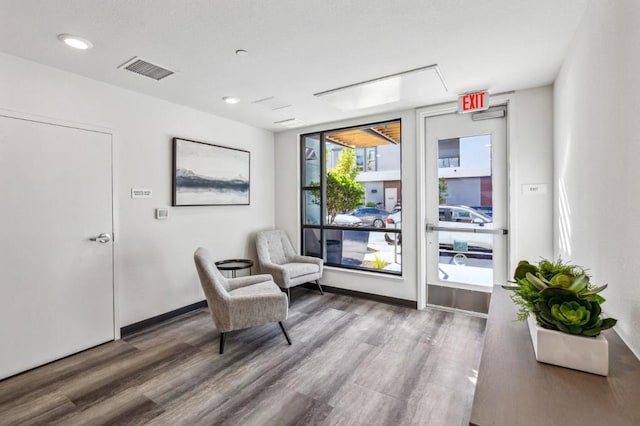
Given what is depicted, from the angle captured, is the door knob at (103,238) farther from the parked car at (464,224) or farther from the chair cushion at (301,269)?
the parked car at (464,224)

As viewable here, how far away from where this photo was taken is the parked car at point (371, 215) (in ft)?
13.6

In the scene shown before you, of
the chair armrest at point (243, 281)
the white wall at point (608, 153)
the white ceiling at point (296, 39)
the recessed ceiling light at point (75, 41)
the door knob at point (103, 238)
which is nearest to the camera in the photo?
the white wall at point (608, 153)

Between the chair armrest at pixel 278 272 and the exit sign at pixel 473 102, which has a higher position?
the exit sign at pixel 473 102

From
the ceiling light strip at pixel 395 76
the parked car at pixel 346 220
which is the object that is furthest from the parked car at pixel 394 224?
the ceiling light strip at pixel 395 76

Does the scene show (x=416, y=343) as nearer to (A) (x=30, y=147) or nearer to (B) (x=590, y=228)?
(B) (x=590, y=228)

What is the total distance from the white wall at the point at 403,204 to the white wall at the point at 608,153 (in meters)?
1.69

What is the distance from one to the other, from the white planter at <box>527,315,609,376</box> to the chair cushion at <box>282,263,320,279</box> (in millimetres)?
3010

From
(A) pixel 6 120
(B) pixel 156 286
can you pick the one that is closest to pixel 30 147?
(A) pixel 6 120

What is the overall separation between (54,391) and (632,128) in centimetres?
366

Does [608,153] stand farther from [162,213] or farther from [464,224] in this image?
[162,213]

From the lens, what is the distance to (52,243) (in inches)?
101

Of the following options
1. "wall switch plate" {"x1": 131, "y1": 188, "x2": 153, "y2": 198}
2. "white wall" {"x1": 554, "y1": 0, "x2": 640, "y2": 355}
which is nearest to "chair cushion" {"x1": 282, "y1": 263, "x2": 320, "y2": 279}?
"wall switch plate" {"x1": 131, "y1": 188, "x2": 153, "y2": 198}

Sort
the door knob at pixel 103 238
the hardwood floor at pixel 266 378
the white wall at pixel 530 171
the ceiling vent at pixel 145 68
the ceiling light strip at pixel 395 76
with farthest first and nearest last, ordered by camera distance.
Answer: the white wall at pixel 530 171 < the door knob at pixel 103 238 < the ceiling light strip at pixel 395 76 < the ceiling vent at pixel 145 68 < the hardwood floor at pixel 266 378

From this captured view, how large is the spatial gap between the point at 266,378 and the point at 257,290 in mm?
889
